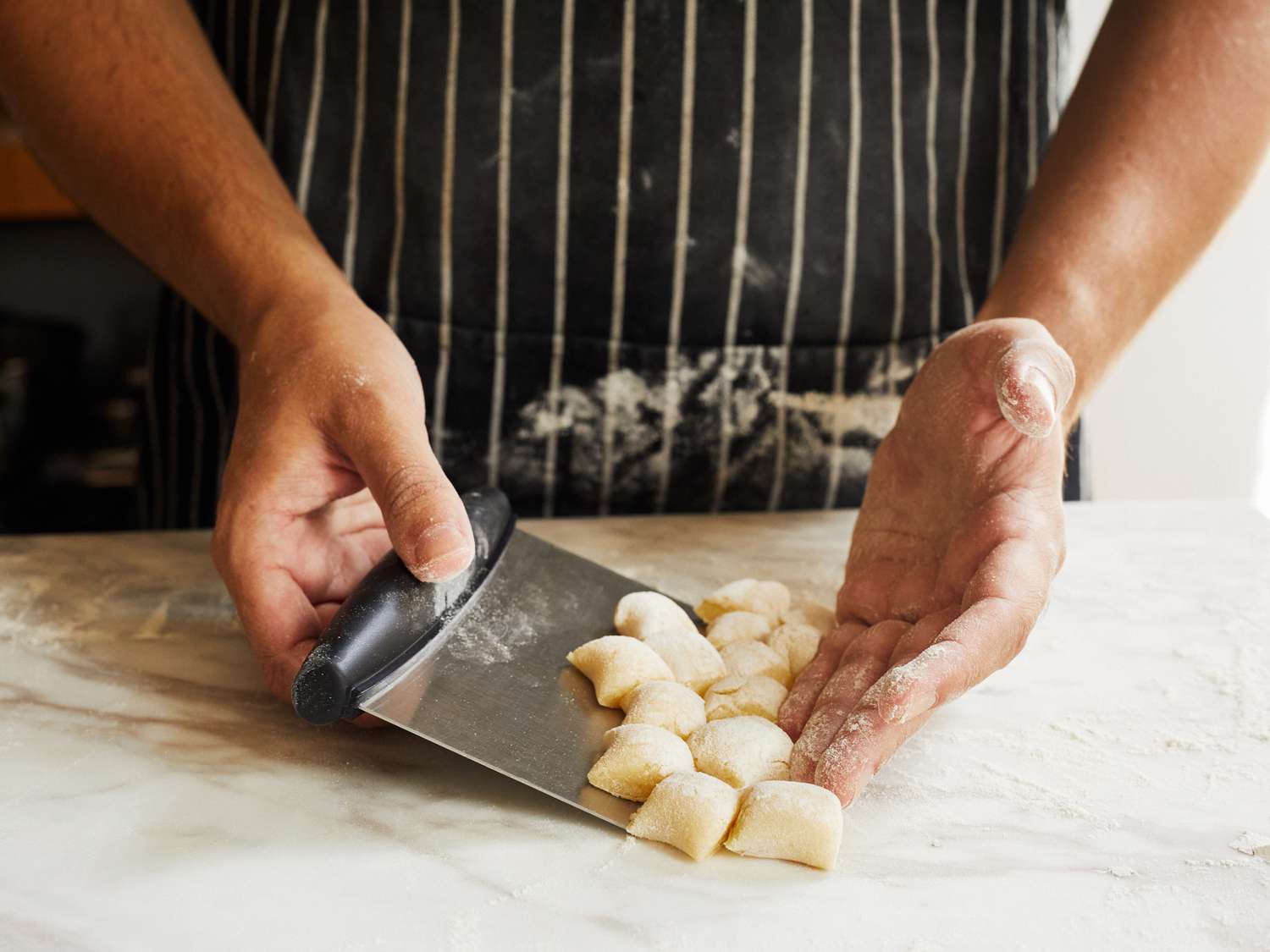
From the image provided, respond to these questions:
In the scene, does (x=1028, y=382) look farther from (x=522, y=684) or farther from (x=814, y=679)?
(x=522, y=684)

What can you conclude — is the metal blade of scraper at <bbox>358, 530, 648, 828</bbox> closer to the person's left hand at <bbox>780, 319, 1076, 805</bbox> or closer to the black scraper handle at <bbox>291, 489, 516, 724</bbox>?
the black scraper handle at <bbox>291, 489, 516, 724</bbox>

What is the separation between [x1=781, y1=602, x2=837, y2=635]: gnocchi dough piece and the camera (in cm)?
114

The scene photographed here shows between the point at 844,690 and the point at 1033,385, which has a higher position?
the point at 1033,385

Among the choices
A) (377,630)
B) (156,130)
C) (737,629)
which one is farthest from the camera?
(156,130)

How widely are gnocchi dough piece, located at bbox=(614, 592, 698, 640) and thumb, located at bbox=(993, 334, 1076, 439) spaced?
334mm

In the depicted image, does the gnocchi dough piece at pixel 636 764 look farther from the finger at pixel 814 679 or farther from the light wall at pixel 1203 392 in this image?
the light wall at pixel 1203 392

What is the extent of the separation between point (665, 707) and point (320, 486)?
368 mm

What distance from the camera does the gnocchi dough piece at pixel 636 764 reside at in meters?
0.86

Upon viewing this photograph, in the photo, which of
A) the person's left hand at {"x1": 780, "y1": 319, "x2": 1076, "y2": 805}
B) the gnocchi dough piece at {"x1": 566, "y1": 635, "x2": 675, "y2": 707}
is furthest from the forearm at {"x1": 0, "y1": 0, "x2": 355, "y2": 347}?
the person's left hand at {"x1": 780, "y1": 319, "x2": 1076, "y2": 805}

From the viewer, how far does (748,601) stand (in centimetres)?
116

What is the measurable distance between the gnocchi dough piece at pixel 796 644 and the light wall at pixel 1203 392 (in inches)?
66.4

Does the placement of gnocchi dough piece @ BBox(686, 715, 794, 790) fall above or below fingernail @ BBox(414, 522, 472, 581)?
below

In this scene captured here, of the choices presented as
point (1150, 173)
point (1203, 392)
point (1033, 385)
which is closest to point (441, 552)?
point (1033, 385)

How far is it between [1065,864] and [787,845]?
0.19 meters
